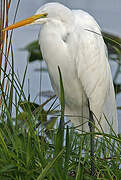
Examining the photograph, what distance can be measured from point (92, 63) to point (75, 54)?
4.3 inches

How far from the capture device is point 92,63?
179 cm

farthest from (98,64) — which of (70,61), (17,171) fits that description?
(17,171)

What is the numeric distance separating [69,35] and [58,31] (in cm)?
5

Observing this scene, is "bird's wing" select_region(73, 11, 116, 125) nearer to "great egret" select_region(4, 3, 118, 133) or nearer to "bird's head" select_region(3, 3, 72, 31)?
"great egret" select_region(4, 3, 118, 133)

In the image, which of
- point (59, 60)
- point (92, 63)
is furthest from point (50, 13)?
point (92, 63)

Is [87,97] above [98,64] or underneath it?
underneath

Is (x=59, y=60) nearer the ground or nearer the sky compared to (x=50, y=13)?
nearer the ground

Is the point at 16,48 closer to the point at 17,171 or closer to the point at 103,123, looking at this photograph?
the point at 103,123

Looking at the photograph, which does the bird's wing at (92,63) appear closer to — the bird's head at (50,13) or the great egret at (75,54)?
the great egret at (75,54)

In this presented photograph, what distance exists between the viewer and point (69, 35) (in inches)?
65.1

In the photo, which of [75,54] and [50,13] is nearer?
[50,13]

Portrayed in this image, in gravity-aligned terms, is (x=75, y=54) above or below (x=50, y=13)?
below

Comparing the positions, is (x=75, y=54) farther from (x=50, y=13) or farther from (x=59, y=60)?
(x=50, y=13)

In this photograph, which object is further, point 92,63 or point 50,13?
point 92,63
